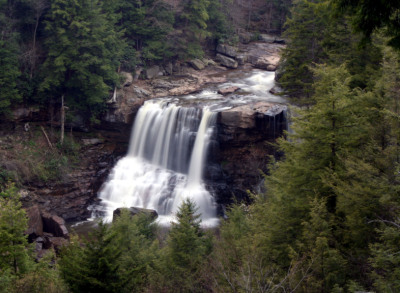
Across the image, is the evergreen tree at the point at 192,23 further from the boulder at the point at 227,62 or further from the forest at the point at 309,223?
the forest at the point at 309,223

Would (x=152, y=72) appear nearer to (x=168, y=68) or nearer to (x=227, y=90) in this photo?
(x=168, y=68)

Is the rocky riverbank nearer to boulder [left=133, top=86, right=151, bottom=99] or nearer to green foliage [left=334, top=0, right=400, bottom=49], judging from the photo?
boulder [left=133, top=86, right=151, bottom=99]

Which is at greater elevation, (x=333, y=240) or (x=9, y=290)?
(x=333, y=240)

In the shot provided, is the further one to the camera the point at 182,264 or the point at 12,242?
the point at 12,242

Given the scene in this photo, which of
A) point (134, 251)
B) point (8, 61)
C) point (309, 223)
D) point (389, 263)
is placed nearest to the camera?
point (389, 263)

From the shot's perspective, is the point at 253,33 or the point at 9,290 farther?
the point at 253,33

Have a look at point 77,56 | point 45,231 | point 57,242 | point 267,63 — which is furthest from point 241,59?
point 57,242

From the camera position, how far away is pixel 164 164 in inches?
1045

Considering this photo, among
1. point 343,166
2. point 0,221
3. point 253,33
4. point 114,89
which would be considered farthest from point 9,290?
point 253,33

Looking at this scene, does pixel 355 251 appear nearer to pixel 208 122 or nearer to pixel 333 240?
pixel 333 240

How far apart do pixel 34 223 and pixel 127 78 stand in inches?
624

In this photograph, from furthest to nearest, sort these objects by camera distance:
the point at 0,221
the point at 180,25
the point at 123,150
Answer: the point at 180,25 < the point at 123,150 < the point at 0,221

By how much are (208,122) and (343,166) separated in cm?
1502

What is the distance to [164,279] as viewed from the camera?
11.1 metres
